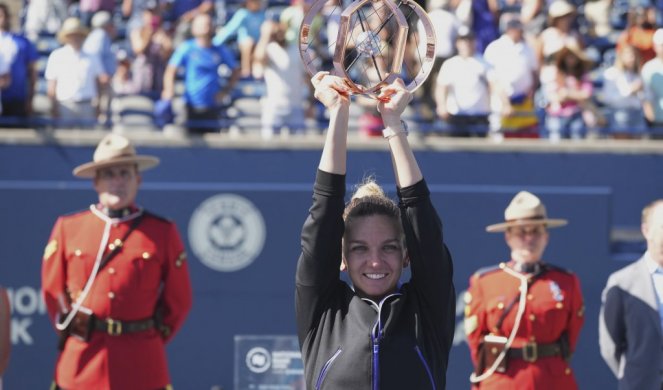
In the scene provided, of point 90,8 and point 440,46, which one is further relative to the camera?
point 90,8

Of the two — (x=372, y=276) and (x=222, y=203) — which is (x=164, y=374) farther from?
(x=372, y=276)

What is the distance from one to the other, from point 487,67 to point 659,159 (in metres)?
1.66

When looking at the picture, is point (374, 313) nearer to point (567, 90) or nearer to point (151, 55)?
point (567, 90)

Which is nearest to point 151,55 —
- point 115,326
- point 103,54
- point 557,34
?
point 103,54

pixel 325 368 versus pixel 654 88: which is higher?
pixel 654 88

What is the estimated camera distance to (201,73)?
11.2m

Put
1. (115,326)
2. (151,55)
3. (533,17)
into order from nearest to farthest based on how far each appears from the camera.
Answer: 1. (115,326)
2. (151,55)
3. (533,17)

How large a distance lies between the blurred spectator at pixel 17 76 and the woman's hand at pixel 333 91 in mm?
7768

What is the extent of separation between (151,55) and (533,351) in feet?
20.2

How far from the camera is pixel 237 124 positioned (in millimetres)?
10844

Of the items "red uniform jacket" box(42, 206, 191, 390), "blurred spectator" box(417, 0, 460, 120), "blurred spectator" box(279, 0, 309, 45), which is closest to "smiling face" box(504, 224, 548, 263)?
"red uniform jacket" box(42, 206, 191, 390)

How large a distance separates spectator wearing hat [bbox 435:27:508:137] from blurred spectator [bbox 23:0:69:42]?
14.9ft

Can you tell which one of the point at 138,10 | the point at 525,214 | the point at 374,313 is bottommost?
the point at 374,313

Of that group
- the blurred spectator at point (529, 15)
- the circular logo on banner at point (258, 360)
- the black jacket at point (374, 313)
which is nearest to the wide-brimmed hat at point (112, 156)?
the circular logo on banner at point (258, 360)
